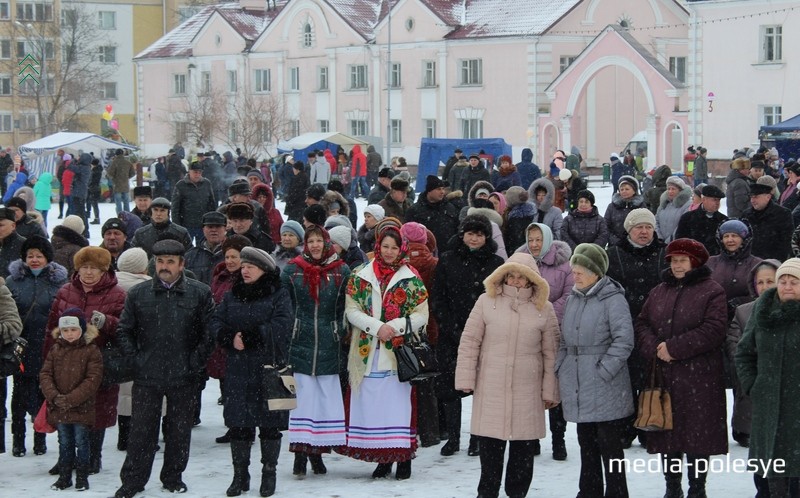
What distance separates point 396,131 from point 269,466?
4540 cm

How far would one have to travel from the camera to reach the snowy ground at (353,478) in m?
8.22

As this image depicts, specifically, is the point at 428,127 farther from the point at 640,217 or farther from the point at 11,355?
the point at 11,355

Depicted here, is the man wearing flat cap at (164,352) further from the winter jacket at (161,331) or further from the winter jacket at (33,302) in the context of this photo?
the winter jacket at (33,302)

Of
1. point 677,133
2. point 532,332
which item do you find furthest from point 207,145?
point 532,332

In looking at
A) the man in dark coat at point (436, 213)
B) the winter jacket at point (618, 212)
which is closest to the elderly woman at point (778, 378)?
the man in dark coat at point (436, 213)

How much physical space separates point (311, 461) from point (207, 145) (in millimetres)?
47510

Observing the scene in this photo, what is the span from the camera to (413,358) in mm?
8438

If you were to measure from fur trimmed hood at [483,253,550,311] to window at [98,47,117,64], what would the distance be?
229 ft

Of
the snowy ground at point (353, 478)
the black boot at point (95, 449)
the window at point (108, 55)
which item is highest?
the window at point (108, 55)

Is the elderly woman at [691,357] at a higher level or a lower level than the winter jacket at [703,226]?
lower

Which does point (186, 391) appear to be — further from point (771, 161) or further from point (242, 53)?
point (242, 53)

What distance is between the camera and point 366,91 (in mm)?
53750

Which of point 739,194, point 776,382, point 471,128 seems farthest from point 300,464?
point 471,128

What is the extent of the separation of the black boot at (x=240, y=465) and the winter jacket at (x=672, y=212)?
23.8ft
